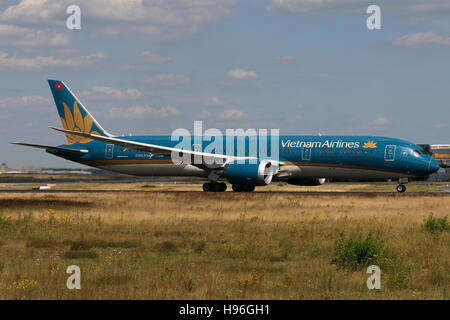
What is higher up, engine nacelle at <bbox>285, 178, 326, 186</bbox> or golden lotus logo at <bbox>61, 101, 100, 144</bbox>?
golden lotus logo at <bbox>61, 101, 100, 144</bbox>

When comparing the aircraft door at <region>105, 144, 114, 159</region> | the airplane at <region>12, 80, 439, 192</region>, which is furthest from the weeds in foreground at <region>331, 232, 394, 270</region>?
the aircraft door at <region>105, 144, 114, 159</region>

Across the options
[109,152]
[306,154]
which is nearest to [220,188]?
[306,154]

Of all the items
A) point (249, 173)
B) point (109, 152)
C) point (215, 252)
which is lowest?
point (215, 252)

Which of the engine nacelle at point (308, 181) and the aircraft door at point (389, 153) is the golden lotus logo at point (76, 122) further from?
the aircraft door at point (389, 153)

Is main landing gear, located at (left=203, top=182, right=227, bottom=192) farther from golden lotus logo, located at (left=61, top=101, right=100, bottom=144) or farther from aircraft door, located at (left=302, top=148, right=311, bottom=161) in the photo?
golden lotus logo, located at (left=61, top=101, right=100, bottom=144)

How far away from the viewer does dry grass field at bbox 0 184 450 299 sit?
12875mm

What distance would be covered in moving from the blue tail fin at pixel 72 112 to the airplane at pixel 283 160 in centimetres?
348

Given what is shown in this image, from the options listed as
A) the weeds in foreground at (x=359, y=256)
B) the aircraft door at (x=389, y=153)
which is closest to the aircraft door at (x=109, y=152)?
the aircraft door at (x=389, y=153)

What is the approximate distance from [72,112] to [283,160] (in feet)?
65.0

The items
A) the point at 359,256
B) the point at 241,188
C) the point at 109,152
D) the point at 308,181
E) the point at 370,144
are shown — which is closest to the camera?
the point at 359,256

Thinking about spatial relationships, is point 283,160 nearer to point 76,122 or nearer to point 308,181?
point 308,181

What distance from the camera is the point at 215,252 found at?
18.0m

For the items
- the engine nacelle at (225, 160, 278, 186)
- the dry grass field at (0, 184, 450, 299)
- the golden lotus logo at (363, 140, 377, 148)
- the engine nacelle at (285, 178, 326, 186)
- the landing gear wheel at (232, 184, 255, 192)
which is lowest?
the dry grass field at (0, 184, 450, 299)
